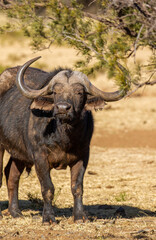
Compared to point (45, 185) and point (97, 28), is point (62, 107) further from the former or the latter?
point (97, 28)

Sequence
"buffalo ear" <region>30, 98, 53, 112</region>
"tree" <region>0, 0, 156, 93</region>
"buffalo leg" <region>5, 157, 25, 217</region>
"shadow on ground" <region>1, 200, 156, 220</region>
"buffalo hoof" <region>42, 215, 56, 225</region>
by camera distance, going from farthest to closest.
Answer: "buffalo leg" <region>5, 157, 25, 217</region>
"tree" <region>0, 0, 156, 93</region>
"shadow on ground" <region>1, 200, 156, 220</region>
"buffalo ear" <region>30, 98, 53, 112</region>
"buffalo hoof" <region>42, 215, 56, 225</region>

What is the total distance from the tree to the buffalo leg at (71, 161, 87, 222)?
130 centimetres

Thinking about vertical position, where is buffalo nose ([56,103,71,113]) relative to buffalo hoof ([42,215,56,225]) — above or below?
above

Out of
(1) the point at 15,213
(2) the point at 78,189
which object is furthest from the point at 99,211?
(1) the point at 15,213

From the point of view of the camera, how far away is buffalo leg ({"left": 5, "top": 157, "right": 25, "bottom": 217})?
774 centimetres

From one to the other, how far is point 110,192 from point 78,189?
2.52 m

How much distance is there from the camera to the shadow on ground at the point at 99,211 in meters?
7.21

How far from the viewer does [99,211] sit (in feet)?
25.1

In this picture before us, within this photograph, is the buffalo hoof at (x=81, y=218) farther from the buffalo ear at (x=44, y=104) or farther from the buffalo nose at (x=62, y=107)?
the buffalo nose at (x=62, y=107)

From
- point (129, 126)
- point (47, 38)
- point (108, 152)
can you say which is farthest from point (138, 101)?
point (47, 38)

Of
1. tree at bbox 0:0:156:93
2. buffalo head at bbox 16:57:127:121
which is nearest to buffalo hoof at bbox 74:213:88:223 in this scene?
buffalo head at bbox 16:57:127:121

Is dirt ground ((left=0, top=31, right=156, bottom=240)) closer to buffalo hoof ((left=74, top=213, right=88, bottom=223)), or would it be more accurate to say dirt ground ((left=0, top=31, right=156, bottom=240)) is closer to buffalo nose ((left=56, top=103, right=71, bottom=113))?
buffalo hoof ((left=74, top=213, right=88, bottom=223))

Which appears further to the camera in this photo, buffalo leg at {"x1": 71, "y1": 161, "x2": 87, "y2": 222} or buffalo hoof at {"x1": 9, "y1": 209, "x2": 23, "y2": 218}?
buffalo hoof at {"x1": 9, "y1": 209, "x2": 23, "y2": 218}

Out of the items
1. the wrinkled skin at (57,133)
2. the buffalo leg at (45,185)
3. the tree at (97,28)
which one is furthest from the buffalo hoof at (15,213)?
the tree at (97,28)
